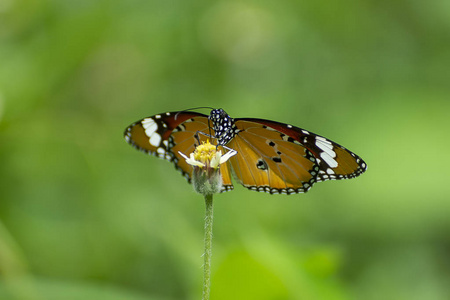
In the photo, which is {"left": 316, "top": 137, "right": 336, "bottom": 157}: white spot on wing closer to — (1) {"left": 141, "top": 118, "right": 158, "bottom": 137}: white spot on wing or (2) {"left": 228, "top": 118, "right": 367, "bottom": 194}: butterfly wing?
(2) {"left": 228, "top": 118, "right": 367, "bottom": 194}: butterfly wing

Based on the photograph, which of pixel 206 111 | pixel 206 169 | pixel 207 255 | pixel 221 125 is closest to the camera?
pixel 207 255

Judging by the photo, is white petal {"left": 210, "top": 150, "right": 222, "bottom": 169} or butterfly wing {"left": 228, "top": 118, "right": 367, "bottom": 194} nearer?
white petal {"left": 210, "top": 150, "right": 222, "bottom": 169}

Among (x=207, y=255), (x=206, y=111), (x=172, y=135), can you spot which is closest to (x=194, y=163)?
(x=207, y=255)

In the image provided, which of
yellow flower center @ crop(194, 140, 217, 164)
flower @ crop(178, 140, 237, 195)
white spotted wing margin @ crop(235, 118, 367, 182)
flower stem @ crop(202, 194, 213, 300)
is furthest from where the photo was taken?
white spotted wing margin @ crop(235, 118, 367, 182)

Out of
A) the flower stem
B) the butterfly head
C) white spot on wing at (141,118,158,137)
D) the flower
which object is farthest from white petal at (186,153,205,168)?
white spot on wing at (141,118,158,137)

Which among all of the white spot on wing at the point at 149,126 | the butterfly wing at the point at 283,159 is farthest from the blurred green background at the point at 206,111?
the white spot on wing at the point at 149,126

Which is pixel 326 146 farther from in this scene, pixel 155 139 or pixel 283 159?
pixel 155 139

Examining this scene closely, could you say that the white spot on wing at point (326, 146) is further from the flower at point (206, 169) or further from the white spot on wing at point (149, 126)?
the white spot on wing at point (149, 126)
